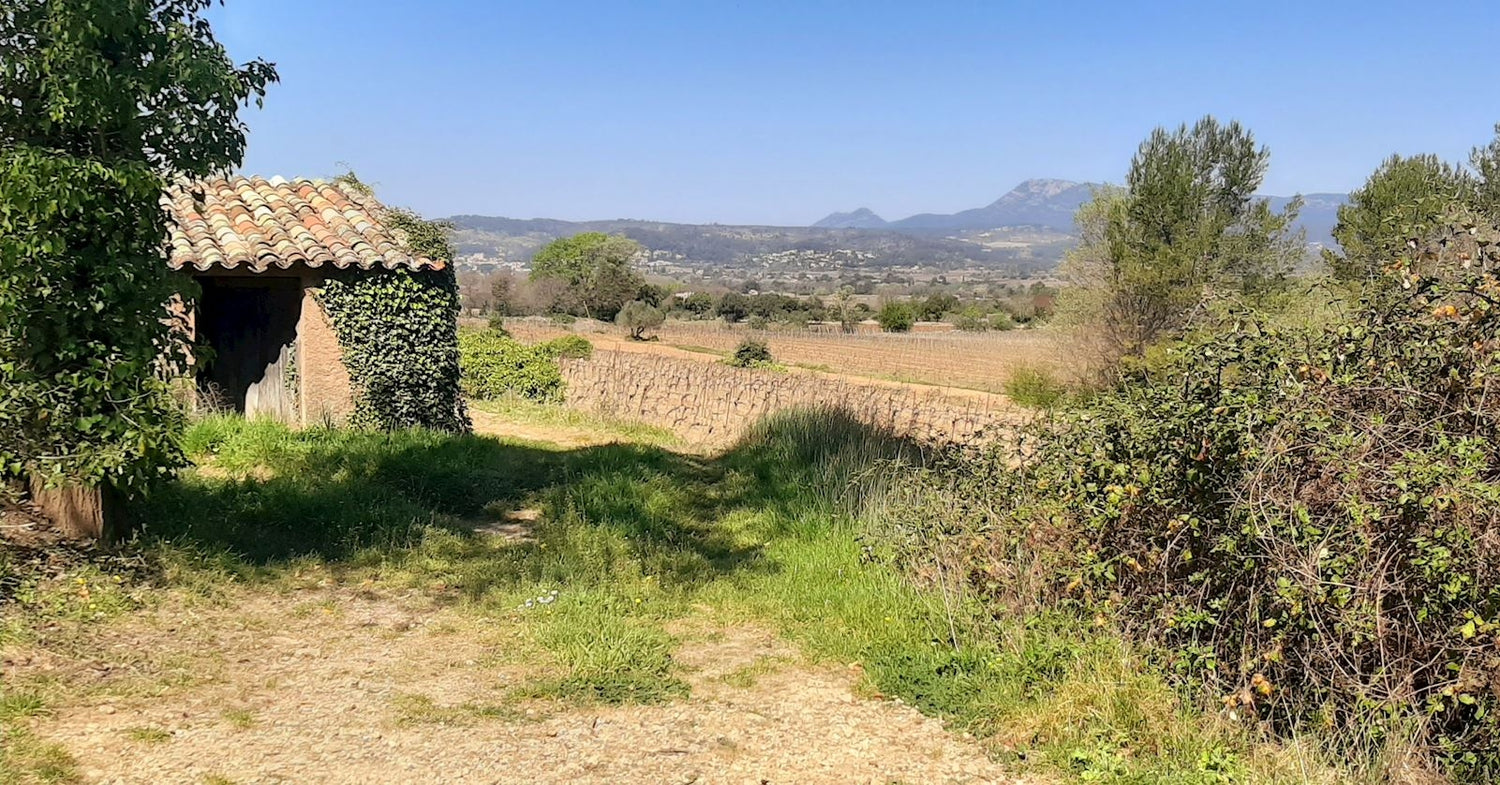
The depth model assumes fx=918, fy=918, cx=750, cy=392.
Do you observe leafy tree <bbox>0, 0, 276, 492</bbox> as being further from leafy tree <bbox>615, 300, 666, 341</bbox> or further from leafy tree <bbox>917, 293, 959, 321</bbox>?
leafy tree <bbox>917, 293, 959, 321</bbox>

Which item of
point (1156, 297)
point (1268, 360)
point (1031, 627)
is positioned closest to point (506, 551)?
point (1031, 627)

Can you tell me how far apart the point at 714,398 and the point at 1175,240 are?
45.3 feet

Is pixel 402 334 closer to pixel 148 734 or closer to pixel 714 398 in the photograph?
pixel 714 398

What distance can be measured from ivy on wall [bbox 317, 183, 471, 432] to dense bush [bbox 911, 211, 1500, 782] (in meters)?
8.81

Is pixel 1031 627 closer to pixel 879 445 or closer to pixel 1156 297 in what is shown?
pixel 879 445

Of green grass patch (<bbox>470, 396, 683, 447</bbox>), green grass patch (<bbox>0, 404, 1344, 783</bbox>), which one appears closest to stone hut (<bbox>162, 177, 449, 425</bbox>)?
green grass patch (<bbox>0, 404, 1344, 783</bbox>)

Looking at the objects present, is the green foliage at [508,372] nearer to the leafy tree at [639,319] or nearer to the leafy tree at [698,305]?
the leafy tree at [639,319]

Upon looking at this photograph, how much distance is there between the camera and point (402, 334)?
444 inches

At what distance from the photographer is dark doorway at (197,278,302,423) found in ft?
37.0

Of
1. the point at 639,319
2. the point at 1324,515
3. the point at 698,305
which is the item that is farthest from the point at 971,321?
the point at 1324,515

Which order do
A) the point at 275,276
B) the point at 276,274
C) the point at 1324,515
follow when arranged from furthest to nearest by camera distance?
1. the point at 275,276
2. the point at 276,274
3. the point at 1324,515

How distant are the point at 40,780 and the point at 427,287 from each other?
28.6 ft

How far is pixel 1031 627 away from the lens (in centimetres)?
472

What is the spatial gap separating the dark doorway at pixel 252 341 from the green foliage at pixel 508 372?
603cm
